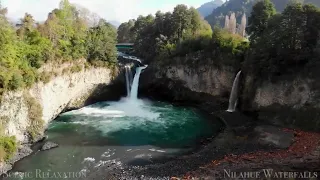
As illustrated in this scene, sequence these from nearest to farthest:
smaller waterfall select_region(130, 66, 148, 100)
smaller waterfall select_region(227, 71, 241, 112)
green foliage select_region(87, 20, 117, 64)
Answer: smaller waterfall select_region(227, 71, 241, 112) < green foliage select_region(87, 20, 117, 64) < smaller waterfall select_region(130, 66, 148, 100)

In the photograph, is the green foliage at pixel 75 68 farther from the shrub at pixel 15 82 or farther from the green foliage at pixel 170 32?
the green foliage at pixel 170 32

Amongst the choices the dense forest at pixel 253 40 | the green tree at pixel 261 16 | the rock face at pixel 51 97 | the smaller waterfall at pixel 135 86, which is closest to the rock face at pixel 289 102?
the dense forest at pixel 253 40

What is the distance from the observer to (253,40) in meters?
40.0

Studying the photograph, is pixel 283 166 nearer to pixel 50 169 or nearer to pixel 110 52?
pixel 50 169

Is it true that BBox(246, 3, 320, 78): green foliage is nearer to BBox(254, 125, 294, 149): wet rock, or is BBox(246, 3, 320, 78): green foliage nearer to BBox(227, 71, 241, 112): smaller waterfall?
BBox(227, 71, 241, 112): smaller waterfall

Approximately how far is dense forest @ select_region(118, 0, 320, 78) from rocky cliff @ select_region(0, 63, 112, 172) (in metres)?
13.4

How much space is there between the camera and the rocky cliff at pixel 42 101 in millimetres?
26547

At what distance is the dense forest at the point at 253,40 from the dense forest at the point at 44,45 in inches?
459

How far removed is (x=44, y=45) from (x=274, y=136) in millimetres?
28819

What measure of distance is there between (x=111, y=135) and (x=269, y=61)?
836 inches

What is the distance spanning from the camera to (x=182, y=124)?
35688 millimetres

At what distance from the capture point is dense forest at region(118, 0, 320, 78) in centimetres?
3275

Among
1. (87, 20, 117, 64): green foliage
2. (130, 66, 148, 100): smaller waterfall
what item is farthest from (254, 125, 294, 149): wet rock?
(87, 20, 117, 64): green foliage

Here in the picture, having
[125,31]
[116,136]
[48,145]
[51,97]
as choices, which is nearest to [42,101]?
[51,97]
